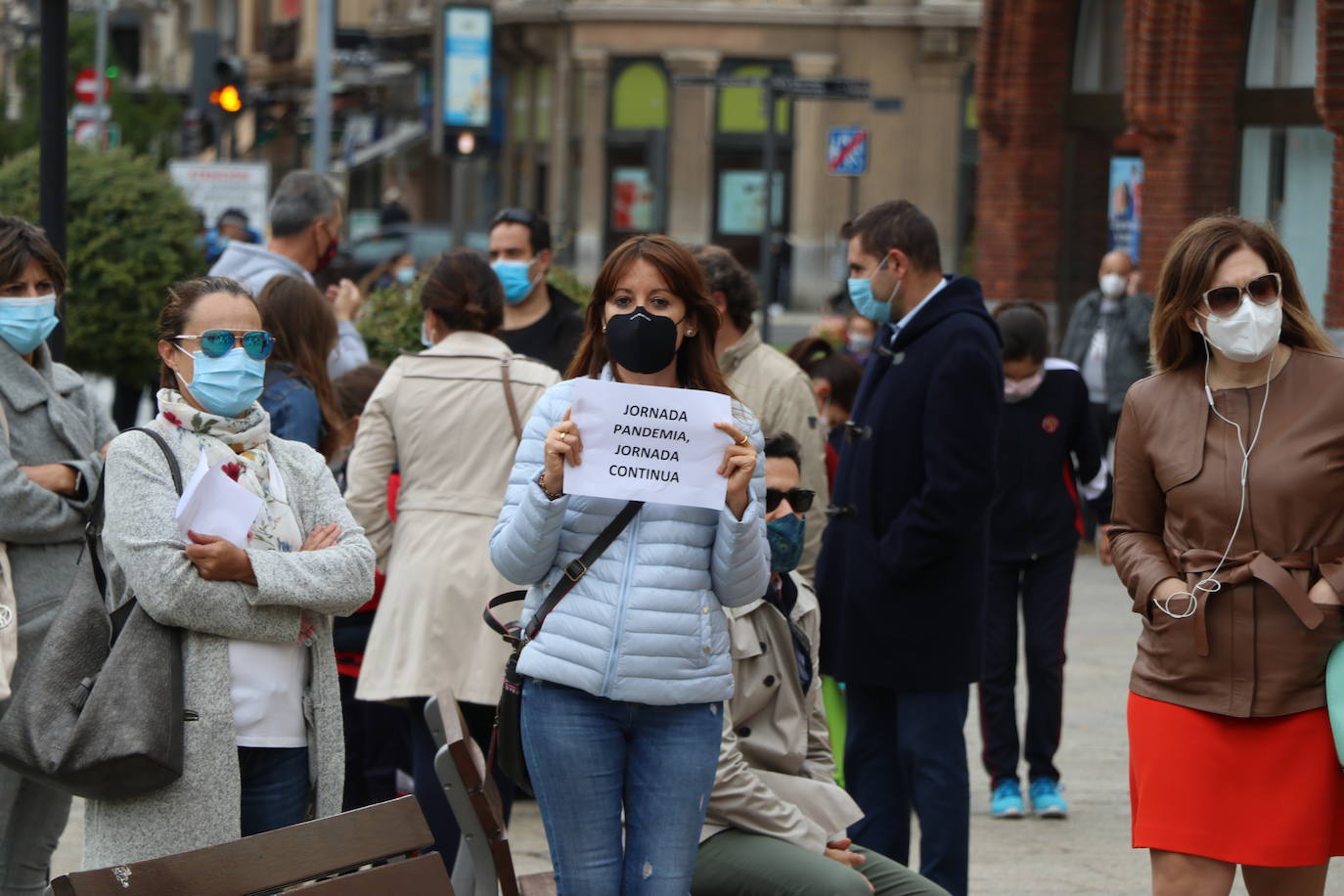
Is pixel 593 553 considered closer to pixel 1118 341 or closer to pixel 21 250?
pixel 21 250

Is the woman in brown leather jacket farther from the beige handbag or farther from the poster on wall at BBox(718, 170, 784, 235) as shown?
the poster on wall at BBox(718, 170, 784, 235)

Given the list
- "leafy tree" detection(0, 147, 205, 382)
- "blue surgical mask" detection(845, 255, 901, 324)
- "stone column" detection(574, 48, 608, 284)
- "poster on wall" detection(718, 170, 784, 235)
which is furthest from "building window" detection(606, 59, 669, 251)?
"blue surgical mask" detection(845, 255, 901, 324)

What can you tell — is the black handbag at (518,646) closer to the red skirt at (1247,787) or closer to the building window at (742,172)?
the red skirt at (1247,787)

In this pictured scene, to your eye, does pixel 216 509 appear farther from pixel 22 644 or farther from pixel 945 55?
pixel 945 55

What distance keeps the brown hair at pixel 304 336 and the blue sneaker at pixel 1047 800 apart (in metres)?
3.15

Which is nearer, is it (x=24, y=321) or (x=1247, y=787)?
(x=1247, y=787)

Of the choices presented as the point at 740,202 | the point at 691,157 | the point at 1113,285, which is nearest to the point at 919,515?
the point at 1113,285

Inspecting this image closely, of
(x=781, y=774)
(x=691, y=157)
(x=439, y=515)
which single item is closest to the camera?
(x=781, y=774)

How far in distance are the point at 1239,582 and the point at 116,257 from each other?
10.2 meters

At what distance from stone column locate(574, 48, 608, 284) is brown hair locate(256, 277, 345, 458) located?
3427cm

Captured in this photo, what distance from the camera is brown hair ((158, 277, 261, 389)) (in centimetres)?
452

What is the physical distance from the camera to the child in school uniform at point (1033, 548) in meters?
7.80

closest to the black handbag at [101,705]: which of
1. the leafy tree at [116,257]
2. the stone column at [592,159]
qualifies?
the leafy tree at [116,257]

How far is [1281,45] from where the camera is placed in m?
13.2
